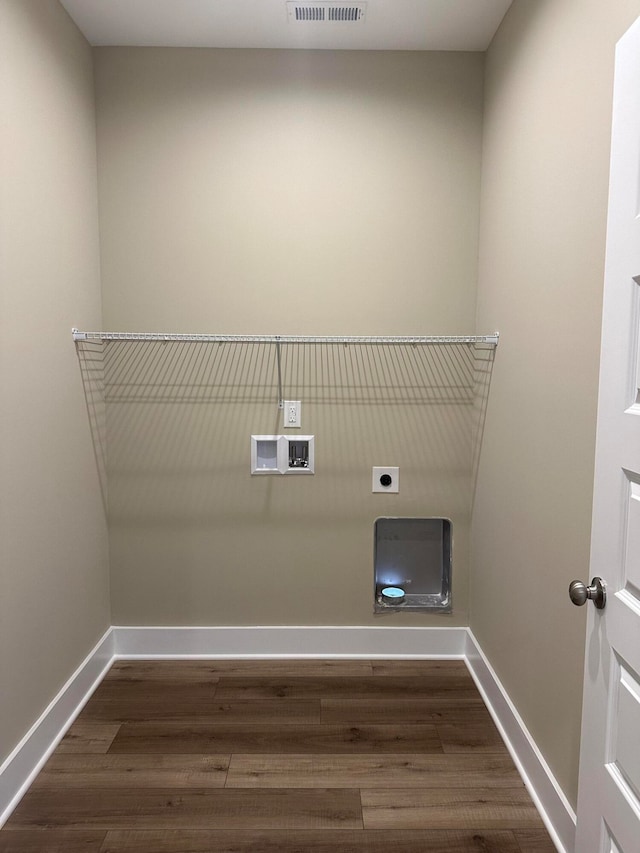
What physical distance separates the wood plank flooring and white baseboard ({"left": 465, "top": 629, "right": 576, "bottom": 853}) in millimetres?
35

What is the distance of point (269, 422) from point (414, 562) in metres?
0.90

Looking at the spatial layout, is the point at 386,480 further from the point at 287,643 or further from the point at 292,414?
the point at 287,643

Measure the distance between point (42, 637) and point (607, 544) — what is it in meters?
1.70

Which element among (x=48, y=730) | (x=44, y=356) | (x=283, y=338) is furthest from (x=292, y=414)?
(x=48, y=730)

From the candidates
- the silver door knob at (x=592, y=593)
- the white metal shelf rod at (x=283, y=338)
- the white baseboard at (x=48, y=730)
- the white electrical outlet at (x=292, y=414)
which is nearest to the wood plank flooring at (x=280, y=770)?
the white baseboard at (x=48, y=730)

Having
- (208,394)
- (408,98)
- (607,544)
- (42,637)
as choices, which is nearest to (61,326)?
(208,394)

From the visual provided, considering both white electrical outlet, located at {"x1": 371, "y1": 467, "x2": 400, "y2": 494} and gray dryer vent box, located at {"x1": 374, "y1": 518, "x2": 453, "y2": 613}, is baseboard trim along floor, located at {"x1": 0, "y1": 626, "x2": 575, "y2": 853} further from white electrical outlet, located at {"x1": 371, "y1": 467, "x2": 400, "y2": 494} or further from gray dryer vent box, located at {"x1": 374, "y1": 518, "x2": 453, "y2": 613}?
white electrical outlet, located at {"x1": 371, "y1": 467, "x2": 400, "y2": 494}

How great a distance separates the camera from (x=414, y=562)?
2.59 metres

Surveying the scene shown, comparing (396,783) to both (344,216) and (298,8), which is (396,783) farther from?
(298,8)

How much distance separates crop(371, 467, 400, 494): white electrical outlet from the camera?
2488mm

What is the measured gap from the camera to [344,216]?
238 cm

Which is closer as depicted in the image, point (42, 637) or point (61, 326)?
point (42, 637)

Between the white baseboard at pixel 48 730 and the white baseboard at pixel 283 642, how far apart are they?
18cm

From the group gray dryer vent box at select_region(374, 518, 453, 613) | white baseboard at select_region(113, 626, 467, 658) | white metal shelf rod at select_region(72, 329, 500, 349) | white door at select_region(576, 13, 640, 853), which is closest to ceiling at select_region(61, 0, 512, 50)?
white metal shelf rod at select_region(72, 329, 500, 349)
